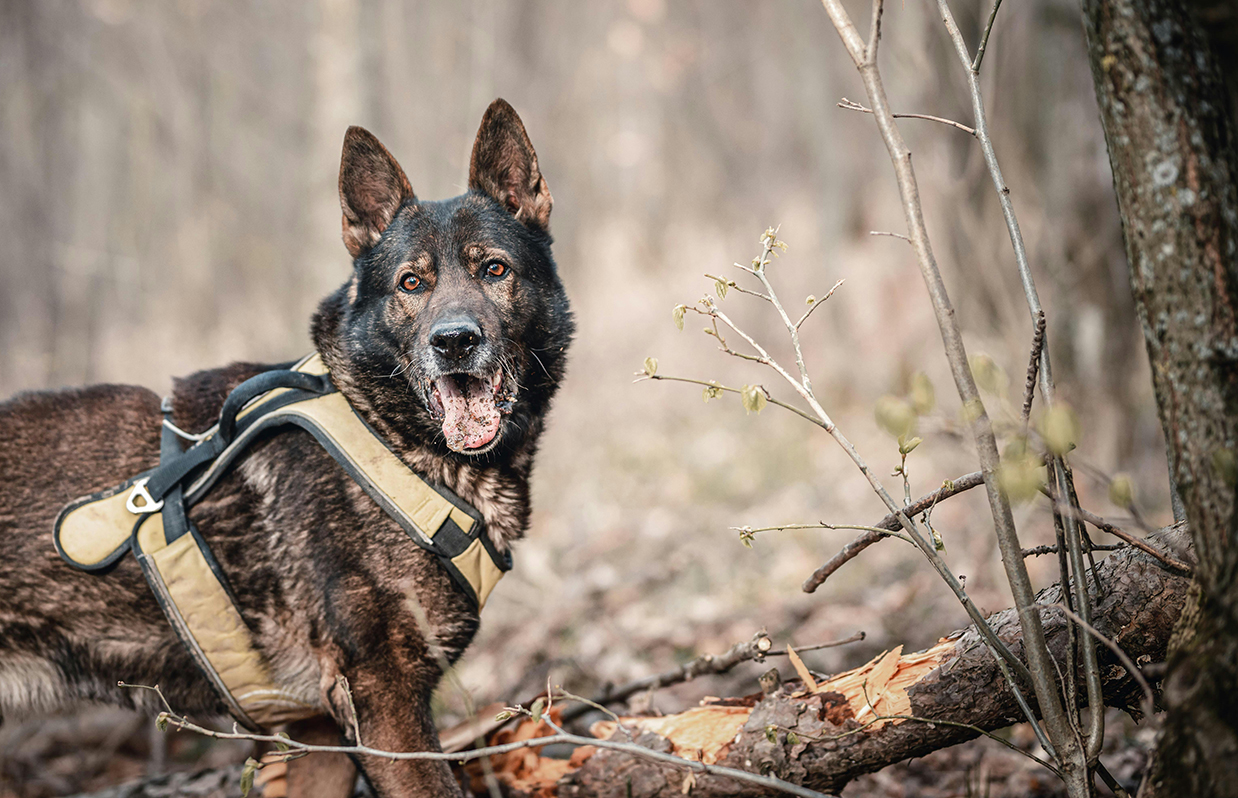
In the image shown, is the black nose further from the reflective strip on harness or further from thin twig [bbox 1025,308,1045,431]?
thin twig [bbox 1025,308,1045,431]

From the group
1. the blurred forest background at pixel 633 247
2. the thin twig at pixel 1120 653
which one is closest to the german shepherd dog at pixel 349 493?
the blurred forest background at pixel 633 247

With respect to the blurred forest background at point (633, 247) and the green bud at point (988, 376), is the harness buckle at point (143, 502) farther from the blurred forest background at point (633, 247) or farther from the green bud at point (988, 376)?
the green bud at point (988, 376)

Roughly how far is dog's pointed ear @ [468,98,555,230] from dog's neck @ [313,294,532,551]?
2.76ft

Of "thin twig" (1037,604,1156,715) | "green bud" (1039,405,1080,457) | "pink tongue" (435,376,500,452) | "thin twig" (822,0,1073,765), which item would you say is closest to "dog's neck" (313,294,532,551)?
"pink tongue" (435,376,500,452)

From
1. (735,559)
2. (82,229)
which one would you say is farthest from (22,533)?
(82,229)

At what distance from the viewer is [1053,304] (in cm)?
541

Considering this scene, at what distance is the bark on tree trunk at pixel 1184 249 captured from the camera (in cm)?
137

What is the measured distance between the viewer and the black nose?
2.54m

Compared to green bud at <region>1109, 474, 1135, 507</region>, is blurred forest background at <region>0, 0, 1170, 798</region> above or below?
above

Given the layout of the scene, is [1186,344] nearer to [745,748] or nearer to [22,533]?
[745,748]

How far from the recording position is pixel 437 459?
104 inches

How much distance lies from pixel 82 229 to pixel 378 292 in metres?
21.6

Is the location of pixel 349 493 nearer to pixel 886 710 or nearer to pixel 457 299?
pixel 457 299

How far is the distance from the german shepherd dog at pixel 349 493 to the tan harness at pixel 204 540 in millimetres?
67
